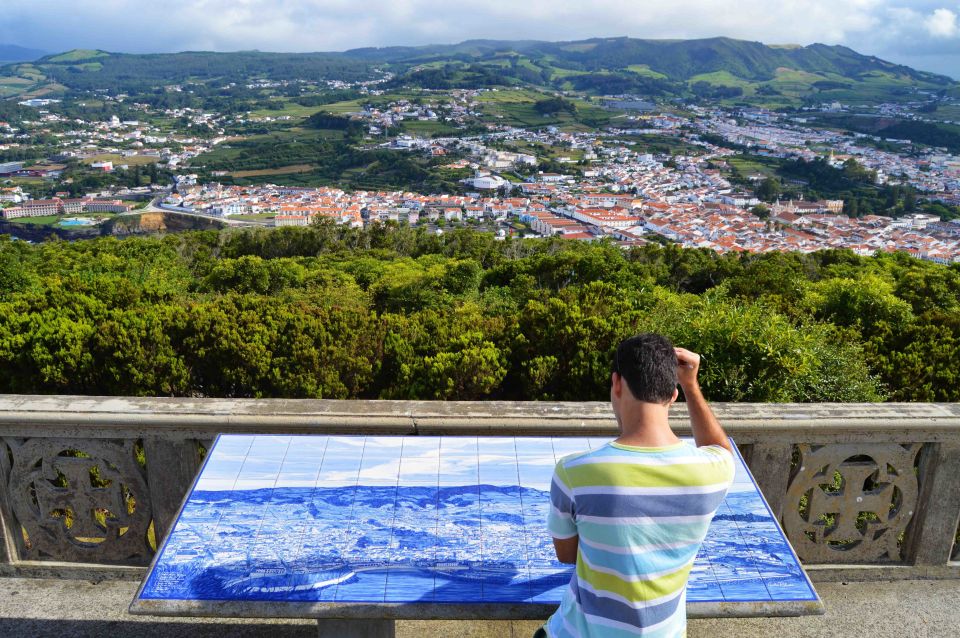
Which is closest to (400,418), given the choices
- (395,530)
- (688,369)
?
(395,530)

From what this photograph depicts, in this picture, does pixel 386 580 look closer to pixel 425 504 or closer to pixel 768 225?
pixel 425 504

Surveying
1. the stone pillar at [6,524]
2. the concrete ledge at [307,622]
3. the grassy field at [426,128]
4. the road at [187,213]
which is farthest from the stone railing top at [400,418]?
the grassy field at [426,128]

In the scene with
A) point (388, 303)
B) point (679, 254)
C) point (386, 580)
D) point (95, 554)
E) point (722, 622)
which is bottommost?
point (679, 254)

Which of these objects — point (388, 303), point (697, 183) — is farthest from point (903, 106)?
point (388, 303)

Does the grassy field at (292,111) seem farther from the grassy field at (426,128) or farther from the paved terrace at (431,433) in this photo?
the paved terrace at (431,433)

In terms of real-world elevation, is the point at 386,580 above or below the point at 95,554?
above

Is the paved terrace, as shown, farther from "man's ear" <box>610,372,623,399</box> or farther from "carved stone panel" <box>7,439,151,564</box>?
"man's ear" <box>610,372,623,399</box>

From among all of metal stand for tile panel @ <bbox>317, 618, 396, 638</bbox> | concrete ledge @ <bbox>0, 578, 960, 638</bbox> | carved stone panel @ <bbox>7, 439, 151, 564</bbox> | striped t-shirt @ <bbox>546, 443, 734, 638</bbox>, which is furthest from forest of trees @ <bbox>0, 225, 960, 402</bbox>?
striped t-shirt @ <bbox>546, 443, 734, 638</bbox>
